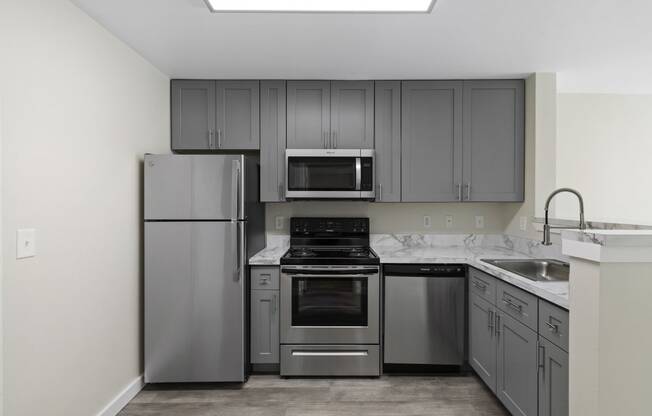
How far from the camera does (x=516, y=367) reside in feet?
7.31

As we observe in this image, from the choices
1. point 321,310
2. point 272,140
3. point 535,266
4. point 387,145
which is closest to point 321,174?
point 272,140

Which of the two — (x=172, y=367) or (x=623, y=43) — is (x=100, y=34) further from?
(x=623, y=43)

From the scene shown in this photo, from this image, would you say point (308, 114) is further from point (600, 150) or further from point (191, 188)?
point (600, 150)

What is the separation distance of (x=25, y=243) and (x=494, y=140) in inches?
125

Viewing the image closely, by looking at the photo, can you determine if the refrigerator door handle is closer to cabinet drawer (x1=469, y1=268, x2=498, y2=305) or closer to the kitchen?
the kitchen

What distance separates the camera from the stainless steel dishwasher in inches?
116

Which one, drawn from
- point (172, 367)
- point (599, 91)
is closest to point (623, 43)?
point (599, 91)

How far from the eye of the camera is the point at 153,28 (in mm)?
2305

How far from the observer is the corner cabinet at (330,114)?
10.7ft

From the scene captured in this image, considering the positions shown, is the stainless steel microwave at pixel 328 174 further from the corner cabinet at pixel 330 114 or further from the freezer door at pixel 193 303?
the freezer door at pixel 193 303

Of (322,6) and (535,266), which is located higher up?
(322,6)

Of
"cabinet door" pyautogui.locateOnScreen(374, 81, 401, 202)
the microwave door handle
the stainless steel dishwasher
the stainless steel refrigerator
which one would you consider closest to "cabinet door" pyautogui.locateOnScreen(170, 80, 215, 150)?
the stainless steel refrigerator

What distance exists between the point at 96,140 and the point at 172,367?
1.62m

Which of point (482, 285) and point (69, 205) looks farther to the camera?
point (482, 285)
